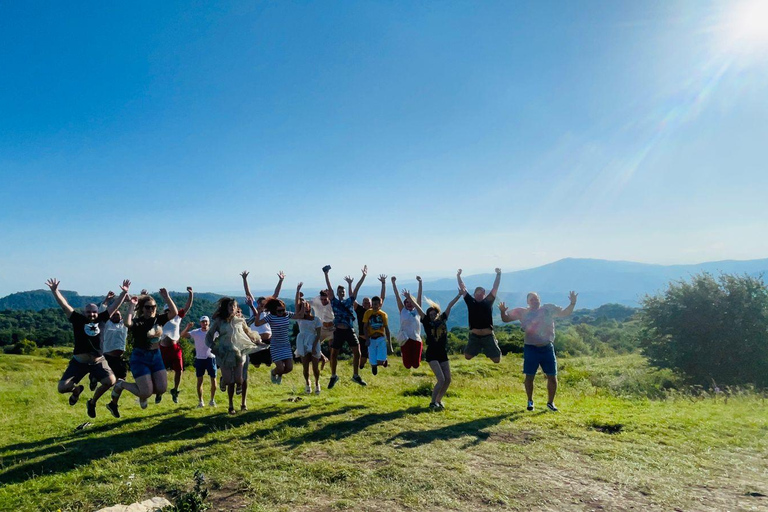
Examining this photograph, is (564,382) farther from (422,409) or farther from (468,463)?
(468,463)

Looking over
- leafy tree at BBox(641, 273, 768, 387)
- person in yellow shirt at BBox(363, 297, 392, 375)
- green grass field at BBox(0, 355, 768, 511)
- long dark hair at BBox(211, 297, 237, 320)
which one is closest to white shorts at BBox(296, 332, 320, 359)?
green grass field at BBox(0, 355, 768, 511)

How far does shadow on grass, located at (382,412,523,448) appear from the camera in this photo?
7567 millimetres

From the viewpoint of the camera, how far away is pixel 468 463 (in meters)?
6.58

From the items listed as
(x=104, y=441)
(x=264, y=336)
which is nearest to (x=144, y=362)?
(x=104, y=441)

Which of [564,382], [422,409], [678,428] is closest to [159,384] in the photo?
[422,409]

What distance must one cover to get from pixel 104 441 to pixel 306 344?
4608 millimetres

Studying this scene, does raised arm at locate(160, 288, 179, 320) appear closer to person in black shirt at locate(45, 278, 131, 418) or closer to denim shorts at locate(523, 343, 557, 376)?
person in black shirt at locate(45, 278, 131, 418)

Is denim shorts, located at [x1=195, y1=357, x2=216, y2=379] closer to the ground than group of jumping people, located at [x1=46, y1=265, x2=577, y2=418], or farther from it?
closer to the ground

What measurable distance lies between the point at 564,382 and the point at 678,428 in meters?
17.2

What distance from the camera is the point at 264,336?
11445 millimetres

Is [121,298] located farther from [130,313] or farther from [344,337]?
[344,337]

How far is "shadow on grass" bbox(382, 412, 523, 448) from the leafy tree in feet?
75.0

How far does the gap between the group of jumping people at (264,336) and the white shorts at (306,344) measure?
0.03 meters

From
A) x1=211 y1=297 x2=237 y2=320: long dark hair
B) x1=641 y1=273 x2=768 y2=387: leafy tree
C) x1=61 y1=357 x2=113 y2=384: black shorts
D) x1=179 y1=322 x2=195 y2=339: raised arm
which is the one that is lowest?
x1=641 y1=273 x2=768 y2=387: leafy tree
